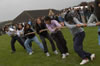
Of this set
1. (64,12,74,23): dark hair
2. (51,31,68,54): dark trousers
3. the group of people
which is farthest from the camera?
(51,31,68,54): dark trousers

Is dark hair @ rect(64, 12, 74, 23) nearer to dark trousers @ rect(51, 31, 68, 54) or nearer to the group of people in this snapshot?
the group of people

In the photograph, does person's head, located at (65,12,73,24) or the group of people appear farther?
person's head, located at (65,12,73,24)

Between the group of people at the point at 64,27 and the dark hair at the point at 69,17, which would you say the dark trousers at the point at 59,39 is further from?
the dark hair at the point at 69,17

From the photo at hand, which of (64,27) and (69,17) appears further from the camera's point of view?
(64,27)

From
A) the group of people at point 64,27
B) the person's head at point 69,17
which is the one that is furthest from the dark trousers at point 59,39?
the person's head at point 69,17

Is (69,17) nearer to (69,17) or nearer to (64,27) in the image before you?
(69,17)

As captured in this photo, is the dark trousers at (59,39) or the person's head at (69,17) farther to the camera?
the dark trousers at (59,39)

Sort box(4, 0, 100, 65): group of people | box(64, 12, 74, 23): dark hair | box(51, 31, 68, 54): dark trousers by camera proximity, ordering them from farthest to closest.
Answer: box(51, 31, 68, 54): dark trousers
box(64, 12, 74, 23): dark hair
box(4, 0, 100, 65): group of people

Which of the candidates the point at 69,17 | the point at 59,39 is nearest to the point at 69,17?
the point at 69,17

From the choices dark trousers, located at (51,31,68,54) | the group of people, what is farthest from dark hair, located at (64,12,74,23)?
dark trousers, located at (51,31,68,54)

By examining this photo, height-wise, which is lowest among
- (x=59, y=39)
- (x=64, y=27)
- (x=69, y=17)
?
(x=59, y=39)

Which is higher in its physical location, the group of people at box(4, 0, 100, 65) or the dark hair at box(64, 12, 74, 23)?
the dark hair at box(64, 12, 74, 23)

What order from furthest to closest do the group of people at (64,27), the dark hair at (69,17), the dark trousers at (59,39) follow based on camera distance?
the dark trousers at (59,39), the dark hair at (69,17), the group of people at (64,27)

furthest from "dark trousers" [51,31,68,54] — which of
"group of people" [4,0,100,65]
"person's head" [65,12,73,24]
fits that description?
"person's head" [65,12,73,24]
